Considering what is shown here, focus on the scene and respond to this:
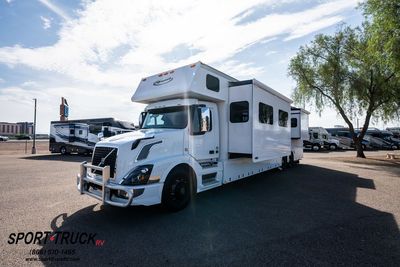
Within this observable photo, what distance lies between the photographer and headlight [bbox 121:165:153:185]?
4.58m

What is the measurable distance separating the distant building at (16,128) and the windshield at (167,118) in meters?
162

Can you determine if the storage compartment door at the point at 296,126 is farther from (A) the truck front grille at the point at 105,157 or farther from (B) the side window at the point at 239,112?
(A) the truck front grille at the point at 105,157

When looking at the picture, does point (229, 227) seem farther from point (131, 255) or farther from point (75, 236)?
point (75, 236)

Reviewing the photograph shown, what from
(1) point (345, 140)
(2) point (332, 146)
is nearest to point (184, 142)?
(2) point (332, 146)

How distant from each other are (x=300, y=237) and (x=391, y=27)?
11.8m

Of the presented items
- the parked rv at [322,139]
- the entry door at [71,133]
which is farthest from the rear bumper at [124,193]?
the parked rv at [322,139]

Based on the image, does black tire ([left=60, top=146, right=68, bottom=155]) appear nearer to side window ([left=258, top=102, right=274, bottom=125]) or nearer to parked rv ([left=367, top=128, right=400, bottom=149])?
side window ([left=258, top=102, right=274, bottom=125])

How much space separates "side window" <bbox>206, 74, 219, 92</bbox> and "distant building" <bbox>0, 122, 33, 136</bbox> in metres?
162

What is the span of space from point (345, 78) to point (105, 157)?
20061 millimetres

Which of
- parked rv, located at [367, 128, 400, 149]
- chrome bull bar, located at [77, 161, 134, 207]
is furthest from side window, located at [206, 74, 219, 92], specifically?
parked rv, located at [367, 128, 400, 149]

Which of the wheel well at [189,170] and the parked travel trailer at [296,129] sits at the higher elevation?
the parked travel trailer at [296,129]

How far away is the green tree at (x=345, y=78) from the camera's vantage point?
17344mm

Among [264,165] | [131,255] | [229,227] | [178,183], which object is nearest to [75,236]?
[131,255]

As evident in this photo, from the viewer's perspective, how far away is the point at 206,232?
4.35 meters
